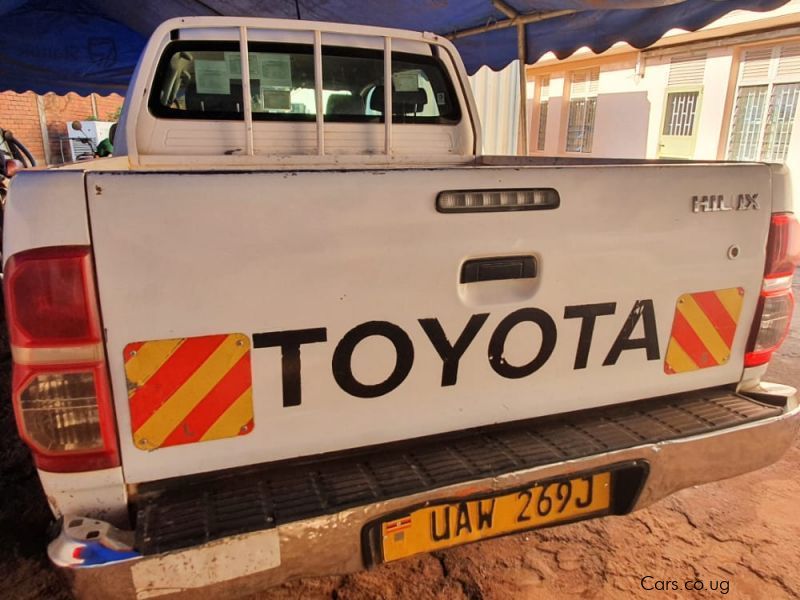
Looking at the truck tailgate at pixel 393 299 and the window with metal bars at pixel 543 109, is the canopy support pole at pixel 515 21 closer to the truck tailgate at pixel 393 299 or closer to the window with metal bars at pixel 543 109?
the truck tailgate at pixel 393 299

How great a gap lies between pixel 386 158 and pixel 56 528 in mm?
2526

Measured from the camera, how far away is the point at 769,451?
1.85 meters

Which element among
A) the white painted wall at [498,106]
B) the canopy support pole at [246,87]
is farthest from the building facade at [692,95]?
the canopy support pole at [246,87]

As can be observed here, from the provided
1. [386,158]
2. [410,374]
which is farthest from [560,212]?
[386,158]

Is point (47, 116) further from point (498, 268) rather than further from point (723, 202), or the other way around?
point (723, 202)

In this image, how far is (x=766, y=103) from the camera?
30.6ft

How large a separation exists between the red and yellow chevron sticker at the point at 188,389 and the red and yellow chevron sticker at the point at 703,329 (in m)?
1.40

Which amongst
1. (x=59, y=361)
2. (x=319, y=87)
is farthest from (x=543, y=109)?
(x=59, y=361)

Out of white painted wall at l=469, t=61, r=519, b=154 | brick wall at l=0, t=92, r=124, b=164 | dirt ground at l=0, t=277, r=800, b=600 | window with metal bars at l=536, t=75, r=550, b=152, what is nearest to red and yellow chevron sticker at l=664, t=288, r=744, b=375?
dirt ground at l=0, t=277, r=800, b=600

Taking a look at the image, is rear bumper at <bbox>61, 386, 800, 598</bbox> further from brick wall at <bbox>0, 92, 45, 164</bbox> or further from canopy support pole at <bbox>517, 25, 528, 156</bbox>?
brick wall at <bbox>0, 92, 45, 164</bbox>

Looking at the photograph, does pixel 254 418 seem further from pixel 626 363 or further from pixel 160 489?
pixel 626 363

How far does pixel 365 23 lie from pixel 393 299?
536cm

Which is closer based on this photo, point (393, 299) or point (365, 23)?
point (393, 299)

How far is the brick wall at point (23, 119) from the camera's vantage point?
14.7 metres
